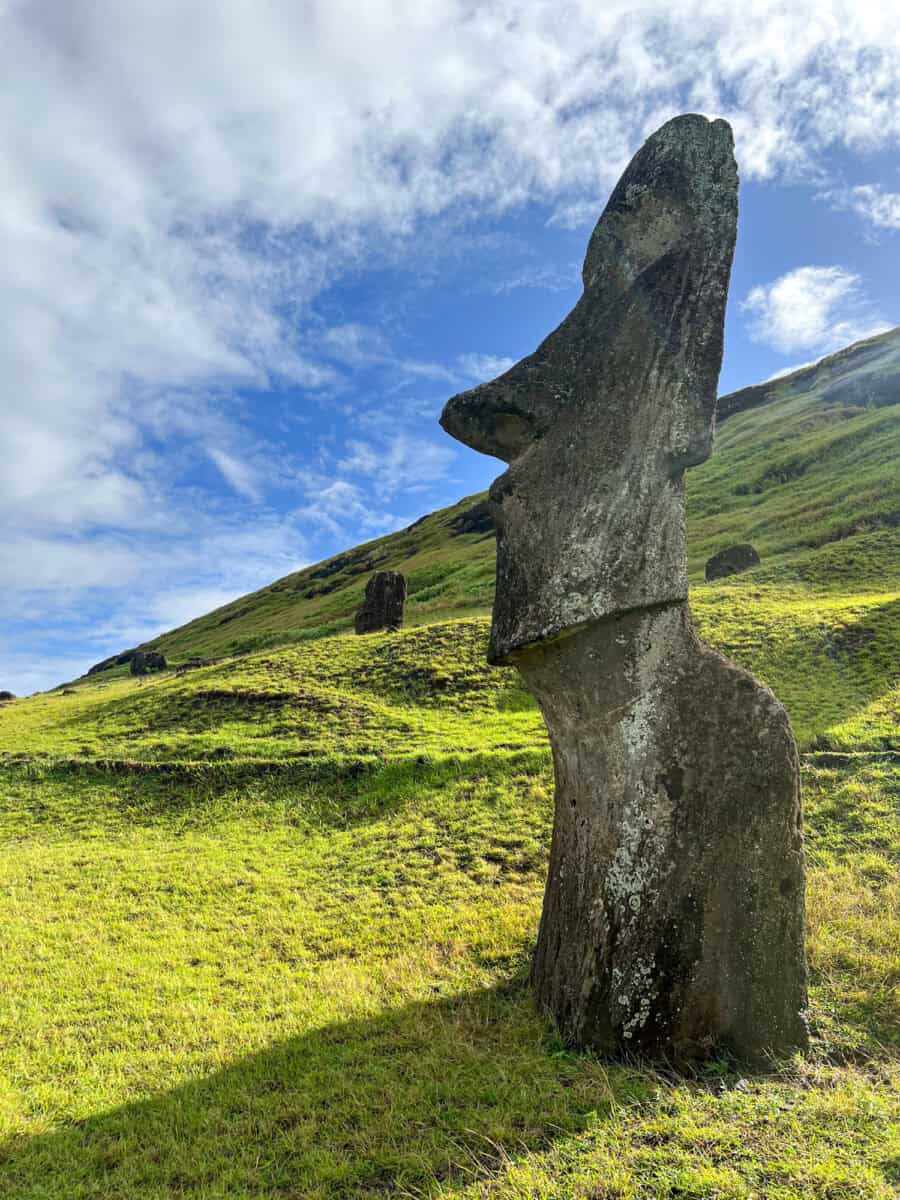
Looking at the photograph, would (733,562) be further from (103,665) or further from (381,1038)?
(103,665)

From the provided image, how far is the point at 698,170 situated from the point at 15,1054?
1094cm

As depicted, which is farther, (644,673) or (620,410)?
(620,410)

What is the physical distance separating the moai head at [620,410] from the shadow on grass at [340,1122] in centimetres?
342

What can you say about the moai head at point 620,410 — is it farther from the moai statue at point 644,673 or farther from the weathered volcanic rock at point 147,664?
the weathered volcanic rock at point 147,664

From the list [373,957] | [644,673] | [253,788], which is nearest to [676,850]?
[644,673]

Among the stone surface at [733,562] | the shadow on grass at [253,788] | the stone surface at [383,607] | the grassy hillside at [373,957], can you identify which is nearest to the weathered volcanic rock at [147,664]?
the stone surface at [383,607]

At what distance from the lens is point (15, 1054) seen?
7.06 m

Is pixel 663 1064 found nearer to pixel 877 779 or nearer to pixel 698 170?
pixel 698 170

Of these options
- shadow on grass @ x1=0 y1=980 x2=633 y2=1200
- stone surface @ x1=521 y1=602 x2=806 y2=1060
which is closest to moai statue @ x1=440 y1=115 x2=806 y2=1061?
stone surface @ x1=521 y1=602 x2=806 y2=1060

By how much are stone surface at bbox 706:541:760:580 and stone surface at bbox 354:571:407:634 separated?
15.8 metres

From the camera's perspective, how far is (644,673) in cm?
632

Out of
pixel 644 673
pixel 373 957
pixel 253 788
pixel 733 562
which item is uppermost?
pixel 733 562

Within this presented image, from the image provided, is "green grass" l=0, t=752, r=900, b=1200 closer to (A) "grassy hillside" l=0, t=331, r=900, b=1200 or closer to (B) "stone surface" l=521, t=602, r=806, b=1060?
(A) "grassy hillside" l=0, t=331, r=900, b=1200

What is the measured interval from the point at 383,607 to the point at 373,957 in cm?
2685
